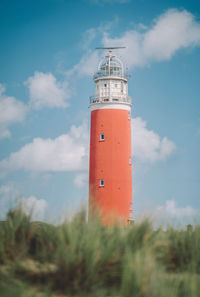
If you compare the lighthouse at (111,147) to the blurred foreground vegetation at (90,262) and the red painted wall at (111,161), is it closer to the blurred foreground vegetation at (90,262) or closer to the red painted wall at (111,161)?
the red painted wall at (111,161)

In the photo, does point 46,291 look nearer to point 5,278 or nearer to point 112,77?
point 5,278

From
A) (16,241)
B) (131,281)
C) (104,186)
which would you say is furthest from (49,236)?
(104,186)

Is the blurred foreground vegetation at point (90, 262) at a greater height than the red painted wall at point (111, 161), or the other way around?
the red painted wall at point (111, 161)

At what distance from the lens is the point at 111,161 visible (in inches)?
1102

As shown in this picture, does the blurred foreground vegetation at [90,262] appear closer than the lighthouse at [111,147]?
Yes

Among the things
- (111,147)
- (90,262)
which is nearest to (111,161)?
(111,147)

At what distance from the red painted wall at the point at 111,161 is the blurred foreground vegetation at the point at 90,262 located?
19112 mm

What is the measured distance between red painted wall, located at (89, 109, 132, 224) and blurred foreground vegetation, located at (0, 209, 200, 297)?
1911 centimetres

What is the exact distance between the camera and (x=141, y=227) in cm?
813

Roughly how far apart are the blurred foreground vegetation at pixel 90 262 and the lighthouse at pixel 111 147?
18.7 meters

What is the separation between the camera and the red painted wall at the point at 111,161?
27.8 m

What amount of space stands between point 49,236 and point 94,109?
2186cm

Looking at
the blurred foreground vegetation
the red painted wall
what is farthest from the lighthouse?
the blurred foreground vegetation

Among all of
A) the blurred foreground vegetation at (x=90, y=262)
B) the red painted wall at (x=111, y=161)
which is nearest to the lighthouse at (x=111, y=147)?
the red painted wall at (x=111, y=161)
